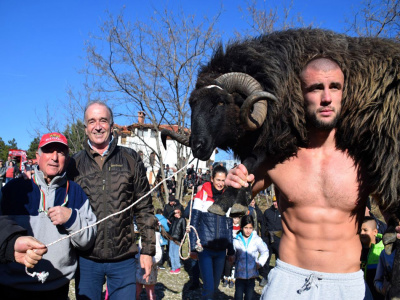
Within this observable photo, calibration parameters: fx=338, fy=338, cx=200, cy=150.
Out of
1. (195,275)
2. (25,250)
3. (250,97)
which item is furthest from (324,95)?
(195,275)

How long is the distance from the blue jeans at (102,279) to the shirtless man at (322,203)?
5.37 ft

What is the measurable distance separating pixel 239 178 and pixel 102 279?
2.17 m

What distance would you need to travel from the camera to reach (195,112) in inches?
107

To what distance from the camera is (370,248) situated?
5168 millimetres

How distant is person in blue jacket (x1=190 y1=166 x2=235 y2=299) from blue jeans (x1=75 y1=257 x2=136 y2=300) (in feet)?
7.34

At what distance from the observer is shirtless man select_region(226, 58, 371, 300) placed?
2.42 m

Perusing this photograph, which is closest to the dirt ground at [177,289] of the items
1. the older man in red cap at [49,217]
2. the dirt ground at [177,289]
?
the dirt ground at [177,289]

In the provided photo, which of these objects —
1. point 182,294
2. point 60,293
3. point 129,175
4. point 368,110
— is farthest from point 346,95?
point 182,294

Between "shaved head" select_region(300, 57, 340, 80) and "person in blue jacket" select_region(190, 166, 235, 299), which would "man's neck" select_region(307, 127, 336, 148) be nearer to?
"shaved head" select_region(300, 57, 340, 80)

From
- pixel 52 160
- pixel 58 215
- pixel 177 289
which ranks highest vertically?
pixel 52 160

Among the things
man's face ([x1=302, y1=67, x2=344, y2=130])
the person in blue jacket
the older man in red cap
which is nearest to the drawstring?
man's face ([x1=302, y1=67, x2=344, y2=130])

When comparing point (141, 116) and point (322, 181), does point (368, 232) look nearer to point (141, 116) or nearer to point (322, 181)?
point (322, 181)

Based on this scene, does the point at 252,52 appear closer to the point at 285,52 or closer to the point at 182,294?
the point at 285,52

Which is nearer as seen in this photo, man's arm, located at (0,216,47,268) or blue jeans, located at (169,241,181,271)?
man's arm, located at (0,216,47,268)
